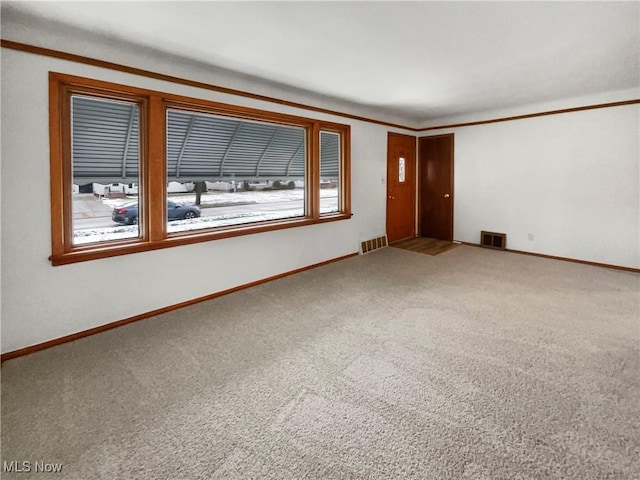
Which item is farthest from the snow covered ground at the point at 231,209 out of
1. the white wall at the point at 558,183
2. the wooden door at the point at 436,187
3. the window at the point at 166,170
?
the white wall at the point at 558,183

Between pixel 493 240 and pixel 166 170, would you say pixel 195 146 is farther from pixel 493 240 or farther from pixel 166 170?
pixel 493 240

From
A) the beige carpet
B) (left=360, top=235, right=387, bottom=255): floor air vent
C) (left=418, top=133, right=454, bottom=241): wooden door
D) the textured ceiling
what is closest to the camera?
the beige carpet

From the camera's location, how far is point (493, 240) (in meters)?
6.19

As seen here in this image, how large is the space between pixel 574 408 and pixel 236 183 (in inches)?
158

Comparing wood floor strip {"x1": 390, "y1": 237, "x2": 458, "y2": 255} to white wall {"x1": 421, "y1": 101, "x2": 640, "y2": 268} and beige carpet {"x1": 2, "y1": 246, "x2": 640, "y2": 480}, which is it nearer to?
white wall {"x1": 421, "y1": 101, "x2": 640, "y2": 268}

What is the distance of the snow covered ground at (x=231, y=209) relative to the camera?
3.22m

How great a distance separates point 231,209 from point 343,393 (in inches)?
115

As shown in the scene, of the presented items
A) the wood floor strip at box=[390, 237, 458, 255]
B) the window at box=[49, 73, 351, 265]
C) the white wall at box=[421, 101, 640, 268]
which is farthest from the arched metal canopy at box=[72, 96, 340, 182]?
the white wall at box=[421, 101, 640, 268]

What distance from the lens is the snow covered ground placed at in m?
3.22

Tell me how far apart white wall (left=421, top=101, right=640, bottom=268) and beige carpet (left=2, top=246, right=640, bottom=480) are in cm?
182

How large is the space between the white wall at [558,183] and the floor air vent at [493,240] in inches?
3.2

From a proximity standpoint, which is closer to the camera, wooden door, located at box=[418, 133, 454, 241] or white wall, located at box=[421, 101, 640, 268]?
white wall, located at box=[421, 101, 640, 268]

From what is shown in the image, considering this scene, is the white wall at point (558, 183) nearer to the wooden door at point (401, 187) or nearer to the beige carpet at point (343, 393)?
the wooden door at point (401, 187)

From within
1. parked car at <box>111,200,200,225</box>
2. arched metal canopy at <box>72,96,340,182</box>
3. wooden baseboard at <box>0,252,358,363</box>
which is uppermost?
arched metal canopy at <box>72,96,340,182</box>
